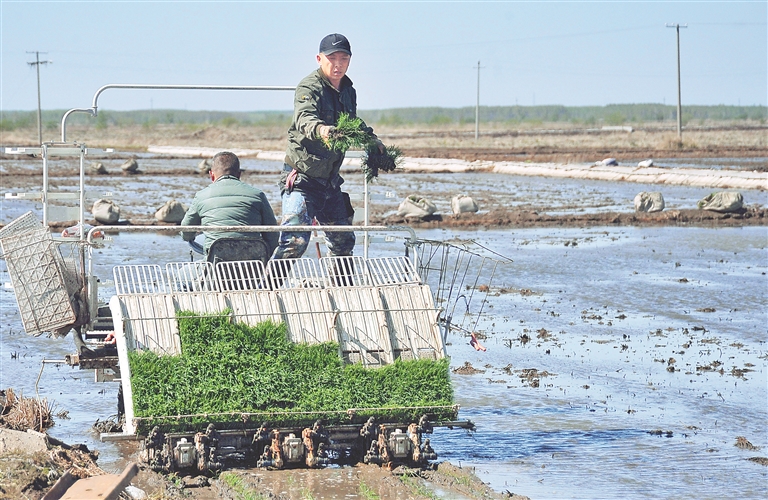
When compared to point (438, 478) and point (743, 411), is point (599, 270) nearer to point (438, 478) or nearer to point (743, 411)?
point (743, 411)

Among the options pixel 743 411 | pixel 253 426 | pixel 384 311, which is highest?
pixel 384 311

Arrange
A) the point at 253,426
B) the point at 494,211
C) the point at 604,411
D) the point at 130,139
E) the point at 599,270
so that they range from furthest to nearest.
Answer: the point at 130,139 < the point at 494,211 < the point at 599,270 < the point at 604,411 < the point at 253,426

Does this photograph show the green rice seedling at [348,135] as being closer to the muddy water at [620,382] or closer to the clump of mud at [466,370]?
the muddy water at [620,382]

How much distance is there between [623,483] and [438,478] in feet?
4.48

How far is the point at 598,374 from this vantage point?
37.1ft

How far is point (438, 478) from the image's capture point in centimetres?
740

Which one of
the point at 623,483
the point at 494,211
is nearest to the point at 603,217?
the point at 494,211

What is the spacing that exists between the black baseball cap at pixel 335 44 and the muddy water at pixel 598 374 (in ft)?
10.0

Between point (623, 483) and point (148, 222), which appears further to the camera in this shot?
point (148, 222)

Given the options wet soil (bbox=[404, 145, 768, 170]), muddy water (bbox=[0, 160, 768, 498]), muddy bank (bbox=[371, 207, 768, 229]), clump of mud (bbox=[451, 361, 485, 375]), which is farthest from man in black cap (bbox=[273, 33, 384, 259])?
wet soil (bbox=[404, 145, 768, 170])

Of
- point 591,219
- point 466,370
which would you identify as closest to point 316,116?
point 466,370

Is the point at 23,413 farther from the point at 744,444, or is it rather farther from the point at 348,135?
the point at 744,444

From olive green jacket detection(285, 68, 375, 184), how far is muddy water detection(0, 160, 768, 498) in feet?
7.55

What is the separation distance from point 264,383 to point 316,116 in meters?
2.08
